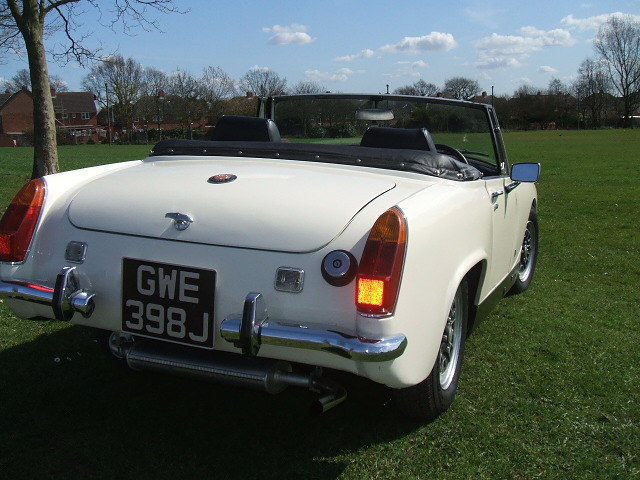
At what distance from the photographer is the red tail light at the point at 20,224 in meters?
2.86

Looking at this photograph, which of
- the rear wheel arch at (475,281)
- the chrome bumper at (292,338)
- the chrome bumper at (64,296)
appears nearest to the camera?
the chrome bumper at (292,338)

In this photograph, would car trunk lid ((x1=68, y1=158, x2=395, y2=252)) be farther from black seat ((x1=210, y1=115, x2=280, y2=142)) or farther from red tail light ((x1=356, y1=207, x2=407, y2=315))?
black seat ((x1=210, y1=115, x2=280, y2=142))

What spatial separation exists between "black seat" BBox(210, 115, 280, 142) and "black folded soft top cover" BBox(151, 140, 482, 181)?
1.10 feet

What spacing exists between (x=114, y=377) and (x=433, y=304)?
1.94 m

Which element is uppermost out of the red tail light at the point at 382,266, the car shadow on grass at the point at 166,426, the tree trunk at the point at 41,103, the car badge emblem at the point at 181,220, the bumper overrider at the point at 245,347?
the tree trunk at the point at 41,103

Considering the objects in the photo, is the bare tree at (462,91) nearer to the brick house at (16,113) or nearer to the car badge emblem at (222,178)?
the car badge emblem at (222,178)

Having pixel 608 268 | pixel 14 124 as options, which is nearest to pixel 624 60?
pixel 14 124

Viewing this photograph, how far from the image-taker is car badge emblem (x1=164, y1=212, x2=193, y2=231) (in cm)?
262

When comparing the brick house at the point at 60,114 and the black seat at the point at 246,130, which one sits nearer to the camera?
the black seat at the point at 246,130

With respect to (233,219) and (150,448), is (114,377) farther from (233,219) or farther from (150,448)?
(233,219)

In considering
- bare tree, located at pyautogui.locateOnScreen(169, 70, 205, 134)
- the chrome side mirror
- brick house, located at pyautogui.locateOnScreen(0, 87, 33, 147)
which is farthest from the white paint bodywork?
brick house, located at pyautogui.locateOnScreen(0, 87, 33, 147)

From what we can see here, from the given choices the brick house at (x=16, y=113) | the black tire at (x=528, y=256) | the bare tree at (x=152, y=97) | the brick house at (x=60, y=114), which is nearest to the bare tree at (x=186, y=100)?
the bare tree at (x=152, y=97)

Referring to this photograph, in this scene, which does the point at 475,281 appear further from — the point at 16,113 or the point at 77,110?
the point at 77,110

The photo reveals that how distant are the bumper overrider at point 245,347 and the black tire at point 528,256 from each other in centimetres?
318
